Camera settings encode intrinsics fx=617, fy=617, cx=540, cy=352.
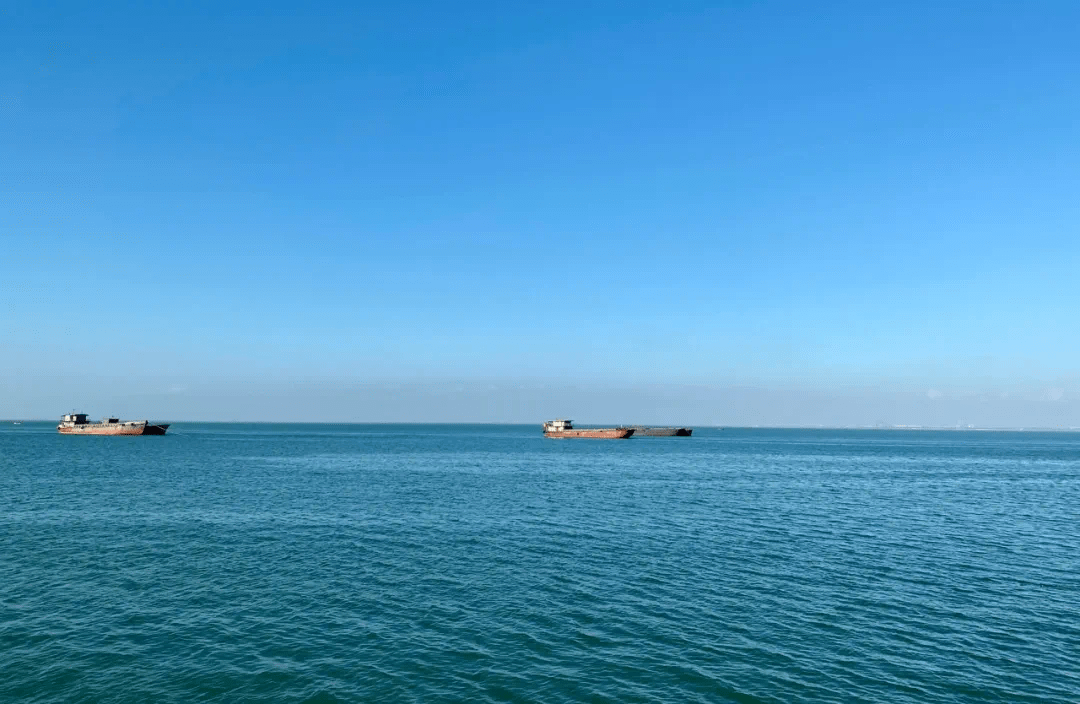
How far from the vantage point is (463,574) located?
4372 centimetres

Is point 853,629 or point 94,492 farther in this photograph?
point 94,492

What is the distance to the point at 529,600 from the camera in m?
37.8

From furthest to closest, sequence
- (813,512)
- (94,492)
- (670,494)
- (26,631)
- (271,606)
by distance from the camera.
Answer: (670,494), (94,492), (813,512), (271,606), (26,631)

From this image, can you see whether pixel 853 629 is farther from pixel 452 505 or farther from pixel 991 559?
pixel 452 505

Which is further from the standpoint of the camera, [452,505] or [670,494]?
[670,494]

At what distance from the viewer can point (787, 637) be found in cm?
3238

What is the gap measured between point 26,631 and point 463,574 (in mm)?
24238

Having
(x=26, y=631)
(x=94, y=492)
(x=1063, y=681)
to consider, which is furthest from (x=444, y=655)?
(x=94, y=492)

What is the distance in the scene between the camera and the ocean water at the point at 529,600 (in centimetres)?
2722

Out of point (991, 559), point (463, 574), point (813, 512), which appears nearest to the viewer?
point (463, 574)

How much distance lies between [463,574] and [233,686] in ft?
62.7

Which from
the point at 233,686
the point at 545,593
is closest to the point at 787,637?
the point at 545,593

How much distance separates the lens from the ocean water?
27.2 metres

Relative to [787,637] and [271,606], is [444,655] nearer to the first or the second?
[271,606]
